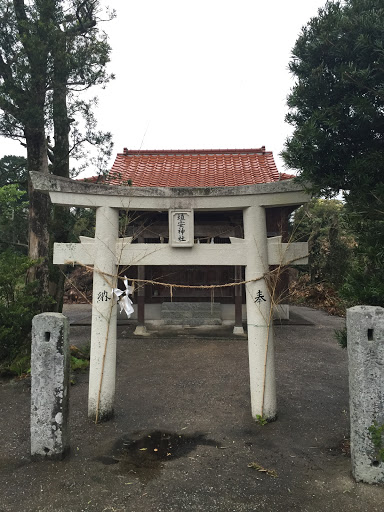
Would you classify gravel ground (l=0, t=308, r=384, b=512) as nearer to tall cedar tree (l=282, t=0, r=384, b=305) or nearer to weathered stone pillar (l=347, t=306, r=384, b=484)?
weathered stone pillar (l=347, t=306, r=384, b=484)

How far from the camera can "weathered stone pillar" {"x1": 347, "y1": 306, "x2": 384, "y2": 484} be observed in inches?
151

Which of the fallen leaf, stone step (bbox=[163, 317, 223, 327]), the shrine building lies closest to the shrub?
the shrine building

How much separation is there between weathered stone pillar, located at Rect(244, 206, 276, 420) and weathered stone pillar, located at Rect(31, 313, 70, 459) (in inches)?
111

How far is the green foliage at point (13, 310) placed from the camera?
7891 millimetres

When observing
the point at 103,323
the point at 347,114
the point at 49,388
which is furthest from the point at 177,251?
the point at 347,114

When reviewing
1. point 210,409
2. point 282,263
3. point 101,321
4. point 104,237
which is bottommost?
point 210,409

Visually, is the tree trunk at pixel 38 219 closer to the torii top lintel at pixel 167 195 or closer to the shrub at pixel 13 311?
the shrub at pixel 13 311

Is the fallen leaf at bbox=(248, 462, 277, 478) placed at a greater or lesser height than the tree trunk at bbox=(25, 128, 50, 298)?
lesser

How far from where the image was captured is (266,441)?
496cm

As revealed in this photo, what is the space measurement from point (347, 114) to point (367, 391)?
336 centimetres

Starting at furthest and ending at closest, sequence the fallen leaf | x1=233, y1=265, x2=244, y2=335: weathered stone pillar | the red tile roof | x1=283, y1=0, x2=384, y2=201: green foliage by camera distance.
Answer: x1=233, y1=265, x2=244, y2=335: weathered stone pillar → the red tile roof → the fallen leaf → x1=283, y1=0, x2=384, y2=201: green foliage

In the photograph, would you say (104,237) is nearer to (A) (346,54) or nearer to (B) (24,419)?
(B) (24,419)

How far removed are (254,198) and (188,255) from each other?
1.42 m

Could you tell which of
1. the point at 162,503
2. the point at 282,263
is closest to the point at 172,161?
the point at 282,263
